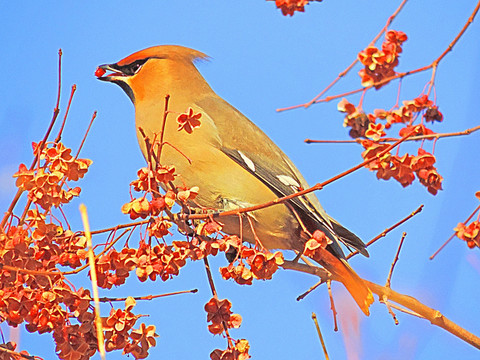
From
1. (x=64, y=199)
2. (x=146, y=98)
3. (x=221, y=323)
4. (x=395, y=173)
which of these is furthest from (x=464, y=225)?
(x=146, y=98)

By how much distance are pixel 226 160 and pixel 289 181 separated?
31 centimetres

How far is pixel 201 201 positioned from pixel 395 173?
79 cm

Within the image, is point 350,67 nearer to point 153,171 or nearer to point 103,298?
point 153,171

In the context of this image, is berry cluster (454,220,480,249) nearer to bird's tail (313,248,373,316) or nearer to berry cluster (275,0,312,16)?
bird's tail (313,248,373,316)

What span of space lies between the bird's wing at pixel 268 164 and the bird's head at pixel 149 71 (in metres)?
0.20

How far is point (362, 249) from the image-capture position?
282 cm

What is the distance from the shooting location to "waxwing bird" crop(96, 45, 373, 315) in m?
2.92

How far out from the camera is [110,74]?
12.0 feet

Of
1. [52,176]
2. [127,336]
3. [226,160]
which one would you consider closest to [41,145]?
[52,176]

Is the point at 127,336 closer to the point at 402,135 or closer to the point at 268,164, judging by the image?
the point at 402,135

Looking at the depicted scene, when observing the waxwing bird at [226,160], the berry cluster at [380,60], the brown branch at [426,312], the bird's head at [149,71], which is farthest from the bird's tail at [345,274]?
the bird's head at [149,71]

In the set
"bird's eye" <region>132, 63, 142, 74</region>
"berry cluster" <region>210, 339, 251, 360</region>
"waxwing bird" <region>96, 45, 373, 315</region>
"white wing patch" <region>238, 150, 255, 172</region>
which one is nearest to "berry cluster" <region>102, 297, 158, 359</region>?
"berry cluster" <region>210, 339, 251, 360</region>

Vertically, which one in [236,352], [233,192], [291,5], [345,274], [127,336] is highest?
[291,5]

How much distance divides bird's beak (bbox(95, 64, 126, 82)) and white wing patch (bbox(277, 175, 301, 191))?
3.27ft
